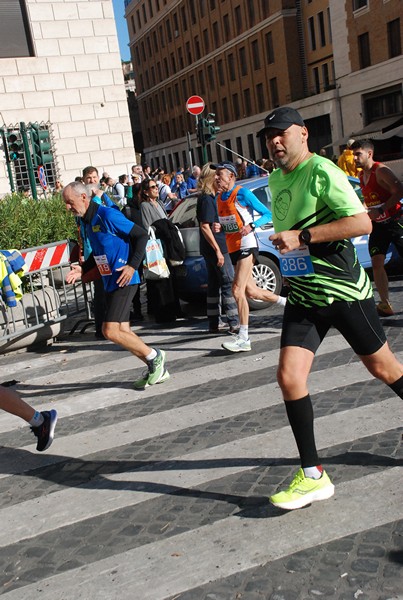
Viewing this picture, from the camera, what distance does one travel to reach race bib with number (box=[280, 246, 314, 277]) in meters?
3.63

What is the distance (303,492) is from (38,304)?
5704 millimetres

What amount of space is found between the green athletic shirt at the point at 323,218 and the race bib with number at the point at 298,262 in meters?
0.03

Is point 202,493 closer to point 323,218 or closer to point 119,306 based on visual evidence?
point 323,218

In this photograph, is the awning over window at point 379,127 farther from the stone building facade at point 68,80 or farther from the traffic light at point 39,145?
the traffic light at point 39,145

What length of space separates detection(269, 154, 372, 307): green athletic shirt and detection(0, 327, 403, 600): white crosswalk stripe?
3.47ft

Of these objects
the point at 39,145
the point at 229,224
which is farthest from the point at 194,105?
the point at 229,224

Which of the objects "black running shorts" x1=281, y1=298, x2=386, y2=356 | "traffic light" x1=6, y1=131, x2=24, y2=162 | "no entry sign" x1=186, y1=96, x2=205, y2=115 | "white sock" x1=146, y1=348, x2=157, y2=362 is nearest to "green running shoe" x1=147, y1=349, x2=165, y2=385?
"white sock" x1=146, y1=348, x2=157, y2=362

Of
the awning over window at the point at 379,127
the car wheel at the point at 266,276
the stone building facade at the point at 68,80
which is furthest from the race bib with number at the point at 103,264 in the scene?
the awning over window at the point at 379,127

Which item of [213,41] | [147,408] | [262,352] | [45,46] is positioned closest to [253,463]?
[147,408]

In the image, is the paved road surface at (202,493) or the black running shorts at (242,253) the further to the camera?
the black running shorts at (242,253)

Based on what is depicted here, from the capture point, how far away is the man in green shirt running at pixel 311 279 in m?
3.54

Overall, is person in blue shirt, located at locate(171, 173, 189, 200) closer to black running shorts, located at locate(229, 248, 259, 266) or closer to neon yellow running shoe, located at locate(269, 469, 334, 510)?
black running shorts, located at locate(229, 248, 259, 266)

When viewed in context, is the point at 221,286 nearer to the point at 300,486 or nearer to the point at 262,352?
the point at 262,352

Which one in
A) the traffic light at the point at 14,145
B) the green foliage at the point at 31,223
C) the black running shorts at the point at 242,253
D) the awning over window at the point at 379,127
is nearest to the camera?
the black running shorts at the point at 242,253
